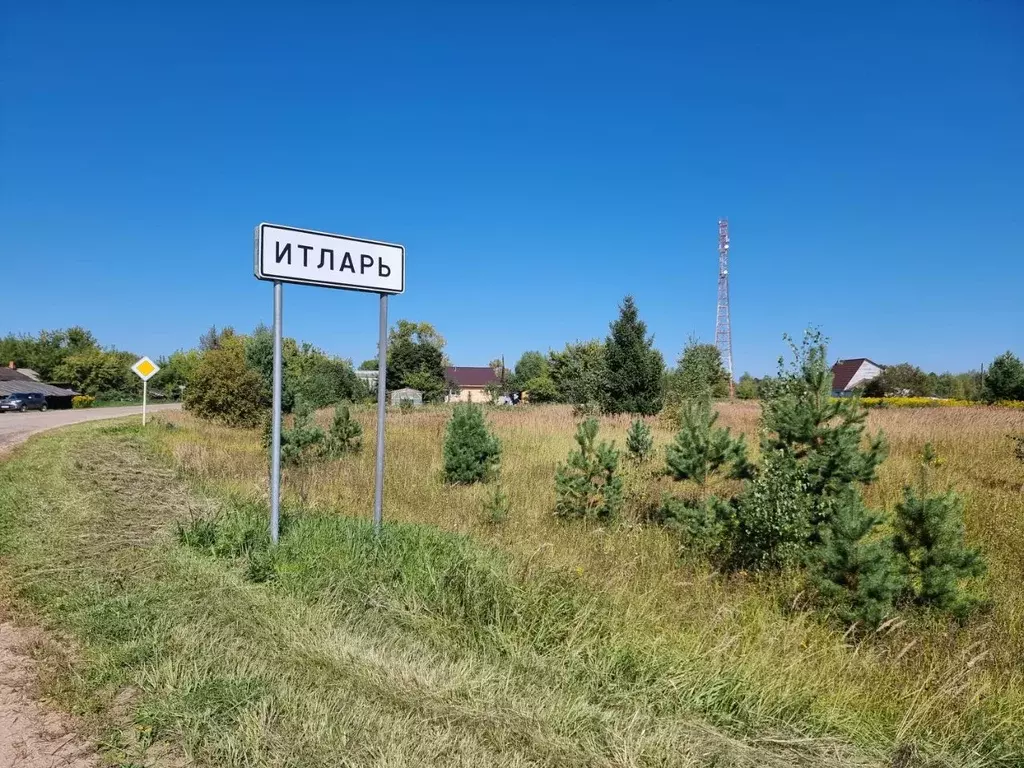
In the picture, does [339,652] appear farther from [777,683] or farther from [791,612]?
[791,612]

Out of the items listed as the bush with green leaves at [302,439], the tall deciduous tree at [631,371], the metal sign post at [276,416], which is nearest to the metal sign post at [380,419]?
the metal sign post at [276,416]

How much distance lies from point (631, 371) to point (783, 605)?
65.8 feet

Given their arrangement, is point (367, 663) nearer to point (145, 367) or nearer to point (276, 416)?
point (276, 416)

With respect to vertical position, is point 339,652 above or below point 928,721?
above

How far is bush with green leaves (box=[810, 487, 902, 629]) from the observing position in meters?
3.94

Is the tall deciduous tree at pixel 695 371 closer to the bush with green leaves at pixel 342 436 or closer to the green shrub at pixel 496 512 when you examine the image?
the bush with green leaves at pixel 342 436

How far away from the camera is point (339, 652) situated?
3129 millimetres

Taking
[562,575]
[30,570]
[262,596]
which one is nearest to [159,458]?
[30,570]

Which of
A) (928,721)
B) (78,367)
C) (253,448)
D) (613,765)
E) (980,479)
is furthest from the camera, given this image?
(78,367)

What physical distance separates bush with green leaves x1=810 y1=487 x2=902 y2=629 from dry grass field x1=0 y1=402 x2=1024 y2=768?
0.17 m

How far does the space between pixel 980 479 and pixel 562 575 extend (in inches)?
334

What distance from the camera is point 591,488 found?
7.13m

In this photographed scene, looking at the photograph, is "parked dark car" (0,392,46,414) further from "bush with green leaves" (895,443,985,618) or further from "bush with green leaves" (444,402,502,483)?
"bush with green leaves" (895,443,985,618)

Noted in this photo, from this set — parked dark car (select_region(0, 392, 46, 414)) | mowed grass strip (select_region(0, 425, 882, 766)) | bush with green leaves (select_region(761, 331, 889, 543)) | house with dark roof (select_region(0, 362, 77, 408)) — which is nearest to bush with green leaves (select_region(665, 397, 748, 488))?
bush with green leaves (select_region(761, 331, 889, 543))
